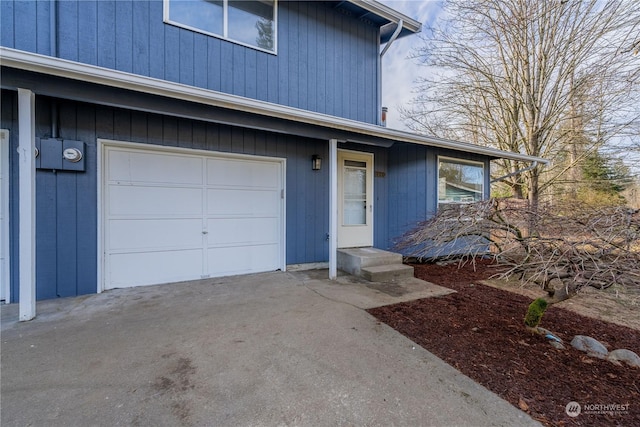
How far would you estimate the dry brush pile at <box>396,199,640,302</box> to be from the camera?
1.76 metres

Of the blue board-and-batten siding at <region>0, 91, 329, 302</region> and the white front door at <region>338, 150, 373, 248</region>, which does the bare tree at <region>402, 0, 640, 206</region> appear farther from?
the blue board-and-batten siding at <region>0, 91, 329, 302</region>

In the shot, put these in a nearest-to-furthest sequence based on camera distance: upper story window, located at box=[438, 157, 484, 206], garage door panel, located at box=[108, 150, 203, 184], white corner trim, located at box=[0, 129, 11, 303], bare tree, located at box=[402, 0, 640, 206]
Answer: white corner trim, located at box=[0, 129, 11, 303] → garage door panel, located at box=[108, 150, 203, 184] → upper story window, located at box=[438, 157, 484, 206] → bare tree, located at box=[402, 0, 640, 206]

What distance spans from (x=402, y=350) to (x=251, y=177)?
359cm

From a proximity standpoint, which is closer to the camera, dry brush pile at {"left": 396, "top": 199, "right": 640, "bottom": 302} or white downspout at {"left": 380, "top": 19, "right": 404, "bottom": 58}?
dry brush pile at {"left": 396, "top": 199, "right": 640, "bottom": 302}

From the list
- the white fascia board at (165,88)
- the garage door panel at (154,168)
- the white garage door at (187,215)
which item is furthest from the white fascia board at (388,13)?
the garage door panel at (154,168)

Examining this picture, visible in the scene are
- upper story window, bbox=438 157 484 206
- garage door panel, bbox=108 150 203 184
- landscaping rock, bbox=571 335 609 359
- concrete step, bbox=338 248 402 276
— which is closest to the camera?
landscaping rock, bbox=571 335 609 359

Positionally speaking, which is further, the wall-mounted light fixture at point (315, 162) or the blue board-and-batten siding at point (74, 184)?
the wall-mounted light fixture at point (315, 162)

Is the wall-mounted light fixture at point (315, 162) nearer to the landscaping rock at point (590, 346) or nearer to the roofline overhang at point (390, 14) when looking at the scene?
the roofline overhang at point (390, 14)

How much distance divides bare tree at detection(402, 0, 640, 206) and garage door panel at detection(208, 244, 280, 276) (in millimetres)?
7828

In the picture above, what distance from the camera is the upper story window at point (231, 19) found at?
415 centimetres

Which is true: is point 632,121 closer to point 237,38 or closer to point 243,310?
point 237,38
